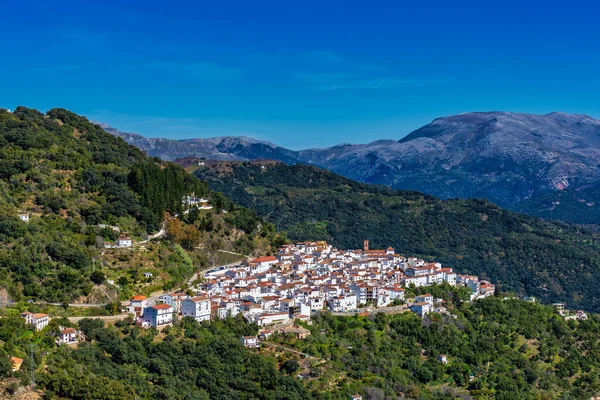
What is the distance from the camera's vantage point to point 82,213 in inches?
1908

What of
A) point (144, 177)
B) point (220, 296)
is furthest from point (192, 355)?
point (144, 177)

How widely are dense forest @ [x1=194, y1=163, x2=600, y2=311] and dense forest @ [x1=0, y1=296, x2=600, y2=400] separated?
114 feet

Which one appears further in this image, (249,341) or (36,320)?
(249,341)

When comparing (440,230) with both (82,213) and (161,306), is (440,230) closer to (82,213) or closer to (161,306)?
(82,213)

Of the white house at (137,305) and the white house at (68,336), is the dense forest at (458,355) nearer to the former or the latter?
the white house at (137,305)

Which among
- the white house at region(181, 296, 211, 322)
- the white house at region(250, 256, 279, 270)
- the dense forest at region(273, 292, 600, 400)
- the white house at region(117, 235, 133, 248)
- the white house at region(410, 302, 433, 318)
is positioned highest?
the white house at region(117, 235, 133, 248)

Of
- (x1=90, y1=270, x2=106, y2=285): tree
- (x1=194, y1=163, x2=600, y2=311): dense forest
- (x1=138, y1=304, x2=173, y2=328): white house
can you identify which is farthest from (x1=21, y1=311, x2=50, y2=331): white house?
(x1=194, y1=163, x2=600, y2=311): dense forest

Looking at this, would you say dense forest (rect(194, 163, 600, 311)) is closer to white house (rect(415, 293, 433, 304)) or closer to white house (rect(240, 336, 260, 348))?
white house (rect(415, 293, 433, 304))

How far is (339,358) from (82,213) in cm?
2007

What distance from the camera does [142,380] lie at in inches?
1252

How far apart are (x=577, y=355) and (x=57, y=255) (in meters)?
33.6

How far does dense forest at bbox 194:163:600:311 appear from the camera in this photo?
3452 inches

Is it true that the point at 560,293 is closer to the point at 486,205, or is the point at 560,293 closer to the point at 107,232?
the point at 486,205

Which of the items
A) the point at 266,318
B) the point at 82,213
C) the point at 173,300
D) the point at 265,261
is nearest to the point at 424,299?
the point at 265,261
